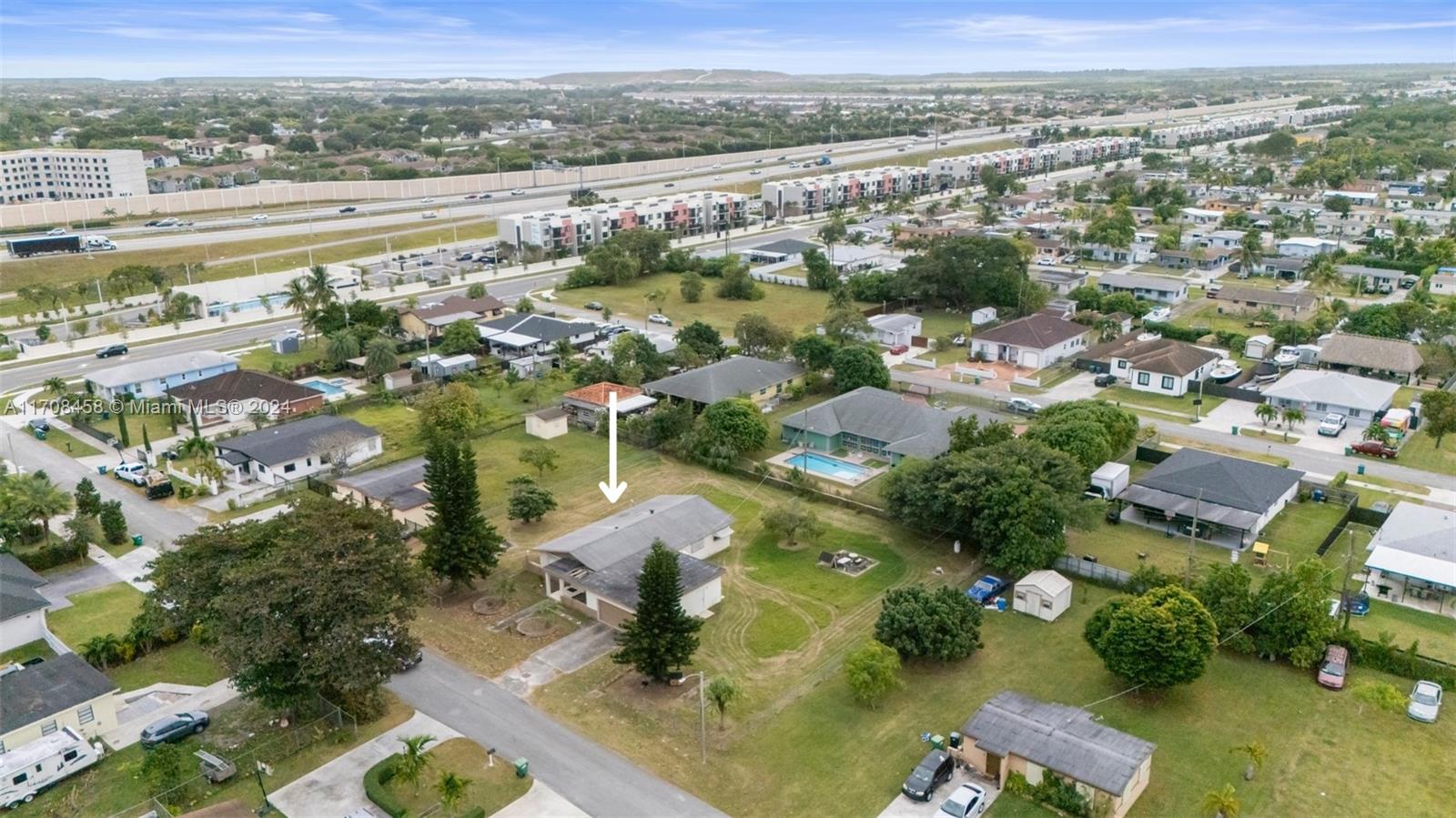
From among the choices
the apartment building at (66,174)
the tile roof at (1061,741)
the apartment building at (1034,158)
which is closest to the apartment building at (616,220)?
the apartment building at (1034,158)

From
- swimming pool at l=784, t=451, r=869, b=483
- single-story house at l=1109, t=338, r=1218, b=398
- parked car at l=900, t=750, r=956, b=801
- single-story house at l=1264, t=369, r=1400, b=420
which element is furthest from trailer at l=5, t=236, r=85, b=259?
A: single-story house at l=1264, t=369, r=1400, b=420

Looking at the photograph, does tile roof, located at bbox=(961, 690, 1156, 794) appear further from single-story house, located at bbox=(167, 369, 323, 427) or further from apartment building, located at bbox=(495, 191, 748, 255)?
apartment building, located at bbox=(495, 191, 748, 255)

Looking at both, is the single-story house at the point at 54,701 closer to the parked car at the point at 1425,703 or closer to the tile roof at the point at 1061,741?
the tile roof at the point at 1061,741

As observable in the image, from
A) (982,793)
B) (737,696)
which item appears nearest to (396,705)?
(737,696)

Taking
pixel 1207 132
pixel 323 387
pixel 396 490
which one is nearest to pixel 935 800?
pixel 396 490

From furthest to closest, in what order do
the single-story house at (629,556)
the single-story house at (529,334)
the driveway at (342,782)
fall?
the single-story house at (529,334) → the single-story house at (629,556) → the driveway at (342,782)

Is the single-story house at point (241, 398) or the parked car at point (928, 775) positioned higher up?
the single-story house at point (241, 398)

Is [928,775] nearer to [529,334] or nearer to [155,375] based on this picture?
[529,334]
